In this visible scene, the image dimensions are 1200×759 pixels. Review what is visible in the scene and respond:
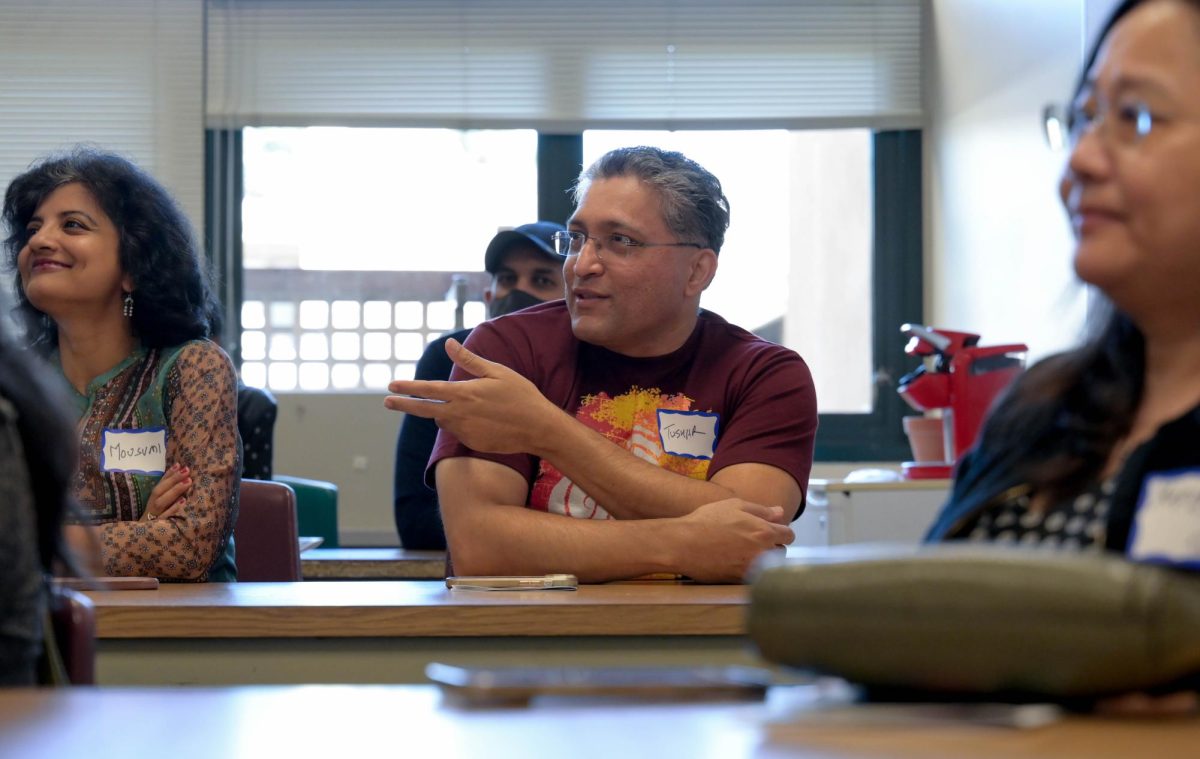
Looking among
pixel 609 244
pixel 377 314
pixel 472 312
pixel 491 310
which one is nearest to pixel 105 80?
pixel 377 314

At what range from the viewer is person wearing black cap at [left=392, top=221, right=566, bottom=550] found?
3352 millimetres

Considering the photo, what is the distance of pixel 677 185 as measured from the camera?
8.07 ft

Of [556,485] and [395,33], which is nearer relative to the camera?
[556,485]

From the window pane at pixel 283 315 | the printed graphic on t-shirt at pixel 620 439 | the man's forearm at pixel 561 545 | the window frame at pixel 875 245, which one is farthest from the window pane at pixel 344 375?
the man's forearm at pixel 561 545

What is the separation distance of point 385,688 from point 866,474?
10.1 feet

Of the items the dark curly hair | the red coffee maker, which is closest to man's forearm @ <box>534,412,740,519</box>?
the dark curly hair

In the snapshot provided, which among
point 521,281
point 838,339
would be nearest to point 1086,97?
point 521,281

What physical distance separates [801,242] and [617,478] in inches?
131

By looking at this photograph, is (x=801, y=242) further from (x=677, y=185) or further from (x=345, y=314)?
(x=677, y=185)

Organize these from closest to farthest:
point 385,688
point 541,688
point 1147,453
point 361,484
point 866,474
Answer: point 541,688, point 385,688, point 1147,453, point 866,474, point 361,484

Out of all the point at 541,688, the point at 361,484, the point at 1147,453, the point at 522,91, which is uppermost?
the point at 522,91

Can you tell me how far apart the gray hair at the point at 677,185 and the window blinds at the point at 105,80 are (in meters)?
3.20

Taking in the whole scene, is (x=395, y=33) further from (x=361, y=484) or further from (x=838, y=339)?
(x=838, y=339)

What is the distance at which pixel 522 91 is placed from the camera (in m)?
5.27
